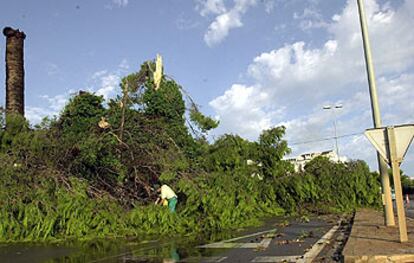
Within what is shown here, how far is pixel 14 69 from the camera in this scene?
17.7 meters

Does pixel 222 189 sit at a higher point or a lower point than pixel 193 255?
higher

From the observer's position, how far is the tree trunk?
17484mm

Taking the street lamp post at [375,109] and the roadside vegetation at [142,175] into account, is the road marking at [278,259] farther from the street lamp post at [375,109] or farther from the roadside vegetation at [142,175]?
the roadside vegetation at [142,175]

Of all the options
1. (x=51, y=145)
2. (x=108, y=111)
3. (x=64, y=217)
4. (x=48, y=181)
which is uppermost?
(x=108, y=111)

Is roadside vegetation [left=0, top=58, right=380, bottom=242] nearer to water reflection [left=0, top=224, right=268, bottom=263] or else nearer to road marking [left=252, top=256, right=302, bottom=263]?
water reflection [left=0, top=224, right=268, bottom=263]

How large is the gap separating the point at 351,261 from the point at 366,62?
19.1ft

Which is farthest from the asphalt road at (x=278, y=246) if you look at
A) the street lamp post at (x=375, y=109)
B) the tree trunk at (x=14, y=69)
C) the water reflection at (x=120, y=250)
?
the tree trunk at (x=14, y=69)

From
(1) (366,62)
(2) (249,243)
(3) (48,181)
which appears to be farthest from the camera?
(3) (48,181)

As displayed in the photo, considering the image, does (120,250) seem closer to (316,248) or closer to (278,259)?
(278,259)

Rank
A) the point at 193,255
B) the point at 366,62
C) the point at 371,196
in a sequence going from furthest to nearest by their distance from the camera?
the point at 371,196 → the point at 366,62 → the point at 193,255

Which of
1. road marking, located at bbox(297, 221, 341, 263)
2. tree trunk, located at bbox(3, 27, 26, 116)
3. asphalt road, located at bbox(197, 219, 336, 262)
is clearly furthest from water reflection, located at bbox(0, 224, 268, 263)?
tree trunk, located at bbox(3, 27, 26, 116)

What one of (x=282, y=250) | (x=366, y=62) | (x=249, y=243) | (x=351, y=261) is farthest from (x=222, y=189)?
(x=351, y=261)

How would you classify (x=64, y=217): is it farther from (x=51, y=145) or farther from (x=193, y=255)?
(x=193, y=255)

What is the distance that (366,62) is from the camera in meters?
9.76
